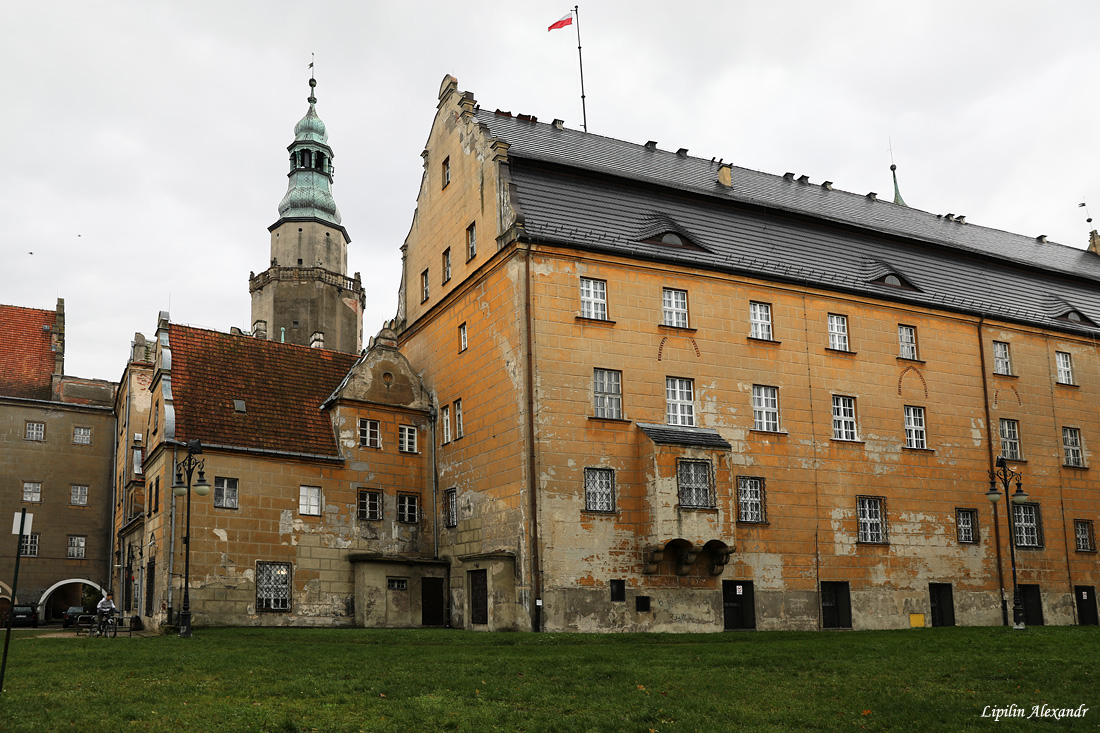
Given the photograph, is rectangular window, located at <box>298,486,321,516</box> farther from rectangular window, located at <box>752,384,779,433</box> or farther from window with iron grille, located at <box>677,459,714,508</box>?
rectangular window, located at <box>752,384,779,433</box>

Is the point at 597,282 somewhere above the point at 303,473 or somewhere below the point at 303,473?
above

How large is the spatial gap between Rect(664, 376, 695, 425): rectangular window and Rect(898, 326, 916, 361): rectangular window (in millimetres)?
10353

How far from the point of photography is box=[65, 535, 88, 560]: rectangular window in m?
55.1

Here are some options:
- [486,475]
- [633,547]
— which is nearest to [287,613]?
[486,475]

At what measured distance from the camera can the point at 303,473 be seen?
34719 millimetres

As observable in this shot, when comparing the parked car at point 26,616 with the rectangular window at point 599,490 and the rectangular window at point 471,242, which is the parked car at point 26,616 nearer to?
the rectangular window at point 471,242

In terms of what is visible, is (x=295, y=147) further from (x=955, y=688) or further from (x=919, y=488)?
(x=955, y=688)

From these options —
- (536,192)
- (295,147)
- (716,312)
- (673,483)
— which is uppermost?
(295,147)

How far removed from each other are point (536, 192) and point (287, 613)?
16777 millimetres

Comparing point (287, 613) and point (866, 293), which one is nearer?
point (287, 613)

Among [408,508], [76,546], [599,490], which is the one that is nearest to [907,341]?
[599,490]

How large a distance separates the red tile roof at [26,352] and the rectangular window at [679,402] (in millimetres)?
40959

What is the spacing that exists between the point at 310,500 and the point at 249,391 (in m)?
4.94

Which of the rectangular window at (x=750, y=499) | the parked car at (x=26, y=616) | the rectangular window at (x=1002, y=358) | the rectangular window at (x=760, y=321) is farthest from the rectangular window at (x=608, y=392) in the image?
the parked car at (x=26, y=616)
